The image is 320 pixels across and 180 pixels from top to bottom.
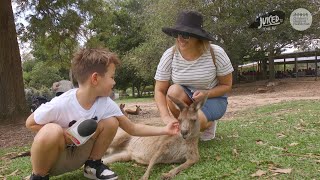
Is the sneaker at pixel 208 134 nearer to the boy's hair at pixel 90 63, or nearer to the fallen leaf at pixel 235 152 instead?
the fallen leaf at pixel 235 152

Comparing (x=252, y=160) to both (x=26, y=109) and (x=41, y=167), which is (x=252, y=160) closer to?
(x=41, y=167)

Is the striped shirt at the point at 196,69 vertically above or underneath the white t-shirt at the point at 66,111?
above

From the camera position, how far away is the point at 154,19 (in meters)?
21.7

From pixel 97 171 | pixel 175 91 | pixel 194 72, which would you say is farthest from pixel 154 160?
pixel 194 72

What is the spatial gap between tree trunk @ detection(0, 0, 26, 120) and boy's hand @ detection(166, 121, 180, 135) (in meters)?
6.66

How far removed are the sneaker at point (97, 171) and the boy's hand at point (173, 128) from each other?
0.55 metres

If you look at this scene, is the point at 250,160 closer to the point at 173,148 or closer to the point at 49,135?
the point at 173,148

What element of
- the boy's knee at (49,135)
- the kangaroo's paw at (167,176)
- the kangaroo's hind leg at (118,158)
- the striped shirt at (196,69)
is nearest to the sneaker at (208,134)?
the striped shirt at (196,69)

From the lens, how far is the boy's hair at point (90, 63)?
2.86 metres

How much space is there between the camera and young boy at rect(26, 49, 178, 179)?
275 cm

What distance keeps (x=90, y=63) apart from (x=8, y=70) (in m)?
6.84

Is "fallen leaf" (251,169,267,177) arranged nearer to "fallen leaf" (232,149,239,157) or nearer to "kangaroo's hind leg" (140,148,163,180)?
"fallen leaf" (232,149,239,157)

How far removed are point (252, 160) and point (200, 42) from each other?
1230 millimetres

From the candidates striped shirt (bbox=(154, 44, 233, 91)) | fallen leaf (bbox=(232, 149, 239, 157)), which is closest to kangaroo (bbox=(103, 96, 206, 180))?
fallen leaf (bbox=(232, 149, 239, 157))
